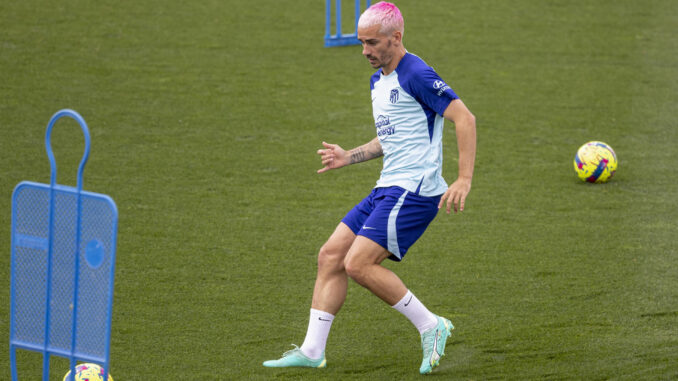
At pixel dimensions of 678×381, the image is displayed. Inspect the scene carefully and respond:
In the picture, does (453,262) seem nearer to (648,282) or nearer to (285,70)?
(648,282)

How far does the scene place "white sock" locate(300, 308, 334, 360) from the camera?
203 inches

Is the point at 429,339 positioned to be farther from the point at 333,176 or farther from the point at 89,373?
the point at 333,176

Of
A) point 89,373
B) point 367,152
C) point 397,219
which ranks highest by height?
point 367,152

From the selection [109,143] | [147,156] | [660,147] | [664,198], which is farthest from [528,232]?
[109,143]

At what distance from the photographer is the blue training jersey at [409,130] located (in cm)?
492

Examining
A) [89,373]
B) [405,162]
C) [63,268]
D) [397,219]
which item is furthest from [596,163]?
[63,268]

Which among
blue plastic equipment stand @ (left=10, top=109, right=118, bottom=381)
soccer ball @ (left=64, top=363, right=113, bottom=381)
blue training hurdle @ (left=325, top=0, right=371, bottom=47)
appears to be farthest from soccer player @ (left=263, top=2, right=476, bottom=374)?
blue training hurdle @ (left=325, top=0, right=371, bottom=47)

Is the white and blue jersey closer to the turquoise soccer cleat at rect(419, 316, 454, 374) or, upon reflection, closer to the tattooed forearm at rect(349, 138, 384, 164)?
the tattooed forearm at rect(349, 138, 384, 164)

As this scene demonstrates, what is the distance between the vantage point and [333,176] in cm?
890

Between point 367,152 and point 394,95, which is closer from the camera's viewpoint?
point 394,95

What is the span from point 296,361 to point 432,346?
30.9 inches

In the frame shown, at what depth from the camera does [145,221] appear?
25.0 feet

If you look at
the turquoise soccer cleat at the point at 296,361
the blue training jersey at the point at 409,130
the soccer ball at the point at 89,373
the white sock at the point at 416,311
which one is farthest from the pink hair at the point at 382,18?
the soccer ball at the point at 89,373

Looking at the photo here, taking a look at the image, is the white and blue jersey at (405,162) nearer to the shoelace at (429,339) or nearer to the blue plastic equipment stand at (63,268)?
the shoelace at (429,339)
